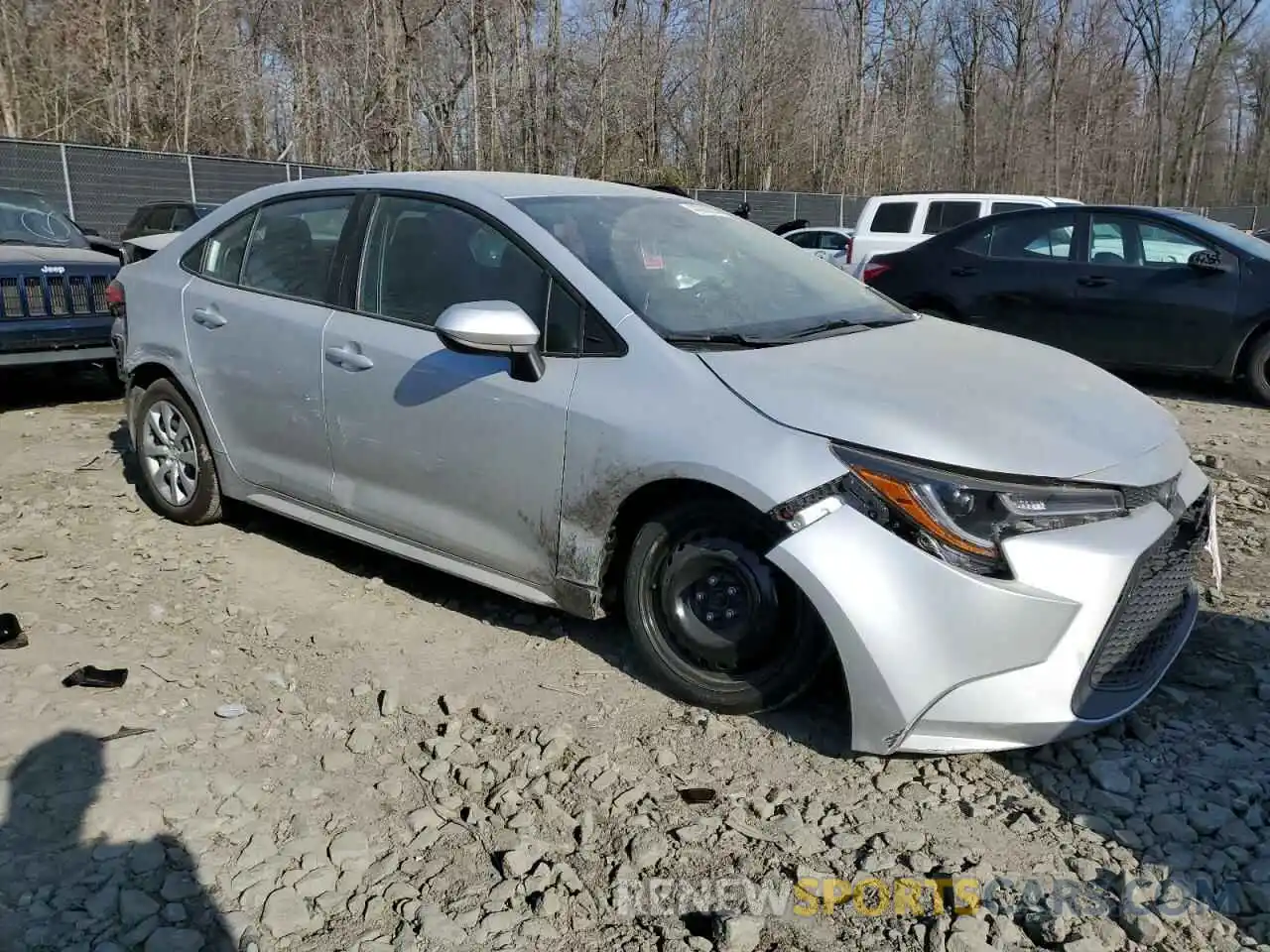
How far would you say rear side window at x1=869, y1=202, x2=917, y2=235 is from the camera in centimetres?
1420

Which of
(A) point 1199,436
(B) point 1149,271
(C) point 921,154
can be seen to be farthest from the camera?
(C) point 921,154

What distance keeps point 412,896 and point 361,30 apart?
28.3 meters

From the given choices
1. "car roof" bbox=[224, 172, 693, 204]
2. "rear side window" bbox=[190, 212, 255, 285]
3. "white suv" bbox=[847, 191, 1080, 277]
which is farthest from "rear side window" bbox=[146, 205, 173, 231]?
"car roof" bbox=[224, 172, 693, 204]

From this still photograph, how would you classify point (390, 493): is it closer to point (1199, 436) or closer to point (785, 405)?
point (785, 405)

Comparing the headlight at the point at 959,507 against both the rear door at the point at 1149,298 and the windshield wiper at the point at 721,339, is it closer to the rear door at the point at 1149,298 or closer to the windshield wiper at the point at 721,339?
the windshield wiper at the point at 721,339

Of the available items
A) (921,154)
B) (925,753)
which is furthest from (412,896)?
(921,154)

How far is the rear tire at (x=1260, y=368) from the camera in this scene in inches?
303

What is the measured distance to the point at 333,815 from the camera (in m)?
2.88

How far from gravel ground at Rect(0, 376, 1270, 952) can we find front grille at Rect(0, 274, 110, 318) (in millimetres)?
3807

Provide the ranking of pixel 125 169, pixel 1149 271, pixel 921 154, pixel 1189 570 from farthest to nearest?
pixel 921 154 → pixel 125 169 → pixel 1149 271 → pixel 1189 570

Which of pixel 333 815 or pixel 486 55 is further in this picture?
pixel 486 55

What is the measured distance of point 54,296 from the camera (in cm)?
748

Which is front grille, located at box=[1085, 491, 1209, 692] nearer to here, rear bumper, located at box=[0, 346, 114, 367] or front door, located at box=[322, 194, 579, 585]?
front door, located at box=[322, 194, 579, 585]

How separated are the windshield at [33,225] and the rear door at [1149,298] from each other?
8163 mm
